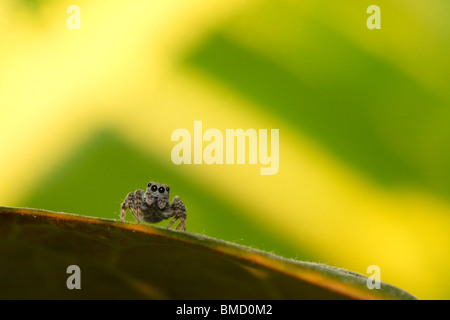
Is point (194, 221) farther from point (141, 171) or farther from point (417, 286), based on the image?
point (417, 286)

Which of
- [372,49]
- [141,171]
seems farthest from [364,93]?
[141,171]

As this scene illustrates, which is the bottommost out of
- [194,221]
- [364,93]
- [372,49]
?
[194,221]

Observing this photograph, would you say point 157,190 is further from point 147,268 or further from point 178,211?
point 147,268

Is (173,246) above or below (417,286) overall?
above

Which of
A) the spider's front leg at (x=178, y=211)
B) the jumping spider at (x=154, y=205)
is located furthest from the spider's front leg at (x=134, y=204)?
the spider's front leg at (x=178, y=211)

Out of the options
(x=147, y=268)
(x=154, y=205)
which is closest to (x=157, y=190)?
(x=154, y=205)

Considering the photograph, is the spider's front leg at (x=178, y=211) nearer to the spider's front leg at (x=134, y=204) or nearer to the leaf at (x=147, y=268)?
the spider's front leg at (x=134, y=204)
